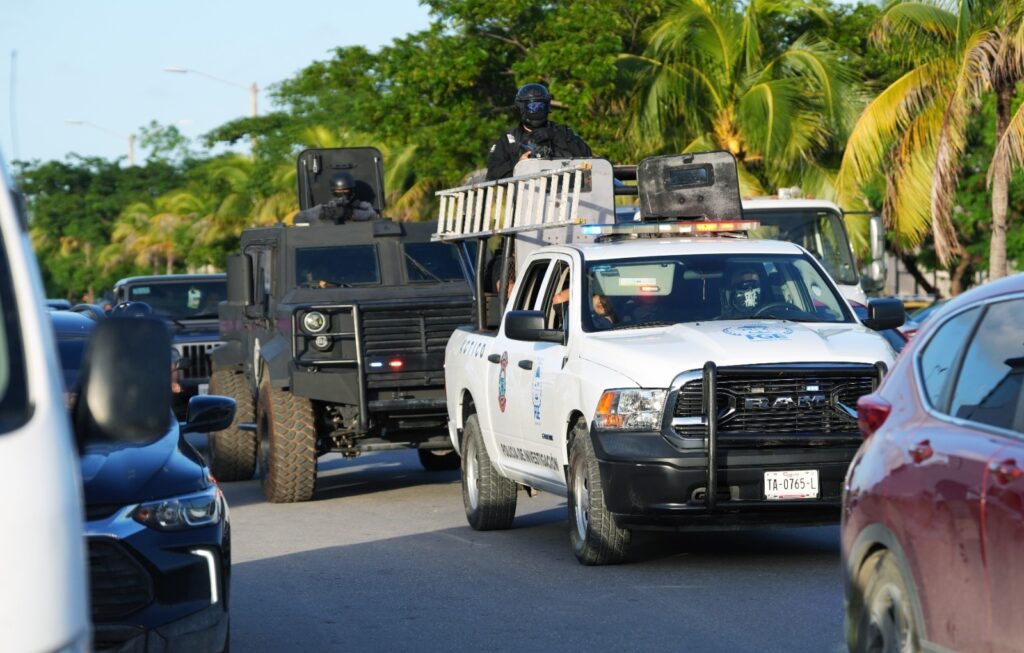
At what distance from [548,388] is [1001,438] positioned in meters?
6.15

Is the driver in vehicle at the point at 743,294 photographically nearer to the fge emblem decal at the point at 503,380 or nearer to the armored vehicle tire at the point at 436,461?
the fge emblem decal at the point at 503,380

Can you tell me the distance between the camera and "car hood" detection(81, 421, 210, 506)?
6164 millimetres

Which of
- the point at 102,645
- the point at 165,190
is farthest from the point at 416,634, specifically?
the point at 165,190

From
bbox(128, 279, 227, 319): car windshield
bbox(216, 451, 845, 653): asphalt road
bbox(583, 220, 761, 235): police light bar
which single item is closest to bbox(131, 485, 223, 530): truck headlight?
bbox(216, 451, 845, 653): asphalt road

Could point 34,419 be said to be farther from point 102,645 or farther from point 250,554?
point 250,554

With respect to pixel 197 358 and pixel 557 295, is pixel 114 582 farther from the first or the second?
pixel 197 358

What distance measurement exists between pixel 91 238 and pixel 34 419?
104m

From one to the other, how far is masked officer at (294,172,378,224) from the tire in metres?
11.7

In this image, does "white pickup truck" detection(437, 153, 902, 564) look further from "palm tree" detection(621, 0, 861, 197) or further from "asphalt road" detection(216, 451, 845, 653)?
"palm tree" detection(621, 0, 861, 197)

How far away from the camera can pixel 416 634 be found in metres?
8.62

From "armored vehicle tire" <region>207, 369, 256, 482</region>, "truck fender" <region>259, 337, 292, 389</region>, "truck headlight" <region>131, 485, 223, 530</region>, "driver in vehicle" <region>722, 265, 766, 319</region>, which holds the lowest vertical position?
"armored vehicle tire" <region>207, 369, 256, 482</region>

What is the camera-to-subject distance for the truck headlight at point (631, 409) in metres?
10.1

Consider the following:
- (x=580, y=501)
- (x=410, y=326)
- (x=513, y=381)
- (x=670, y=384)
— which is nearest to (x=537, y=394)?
(x=513, y=381)

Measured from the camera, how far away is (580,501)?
10.7 m
